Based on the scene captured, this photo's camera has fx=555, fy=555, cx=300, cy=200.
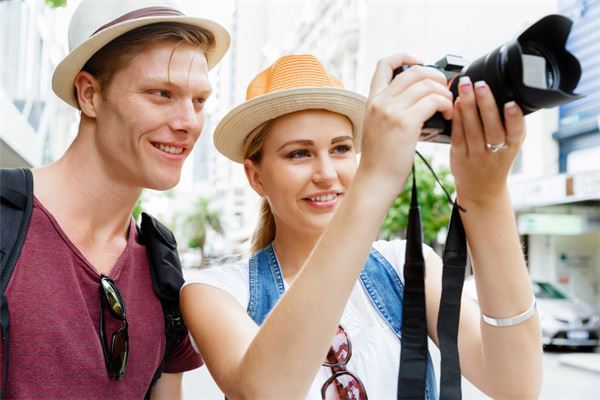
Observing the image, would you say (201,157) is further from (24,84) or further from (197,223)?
(24,84)

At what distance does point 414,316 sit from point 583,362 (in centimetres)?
892

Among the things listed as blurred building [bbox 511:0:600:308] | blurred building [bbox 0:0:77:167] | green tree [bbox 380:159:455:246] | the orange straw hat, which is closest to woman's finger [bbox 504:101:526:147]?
the orange straw hat

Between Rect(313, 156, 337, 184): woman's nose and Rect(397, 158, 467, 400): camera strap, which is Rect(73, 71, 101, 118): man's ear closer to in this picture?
Rect(313, 156, 337, 184): woman's nose

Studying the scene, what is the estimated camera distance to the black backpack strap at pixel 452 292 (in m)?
1.21

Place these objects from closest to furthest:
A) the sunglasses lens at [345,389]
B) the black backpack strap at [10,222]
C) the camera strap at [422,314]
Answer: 1. the camera strap at [422,314]
2. the black backpack strap at [10,222]
3. the sunglasses lens at [345,389]

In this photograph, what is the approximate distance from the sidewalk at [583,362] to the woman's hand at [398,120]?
352 inches

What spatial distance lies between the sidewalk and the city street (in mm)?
46

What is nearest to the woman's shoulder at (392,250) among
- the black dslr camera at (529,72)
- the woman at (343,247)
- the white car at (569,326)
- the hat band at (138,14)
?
the woman at (343,247)

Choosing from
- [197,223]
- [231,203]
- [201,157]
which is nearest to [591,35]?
[197,223]

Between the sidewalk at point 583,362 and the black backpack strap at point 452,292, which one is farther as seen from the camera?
the sidewalk at point 583,362

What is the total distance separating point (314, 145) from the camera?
1722 millimetres

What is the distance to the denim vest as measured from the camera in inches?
63.6

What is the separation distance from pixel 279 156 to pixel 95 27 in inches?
28.5

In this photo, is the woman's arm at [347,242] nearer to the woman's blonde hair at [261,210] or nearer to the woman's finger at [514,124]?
the woman's finger at [514,124]
